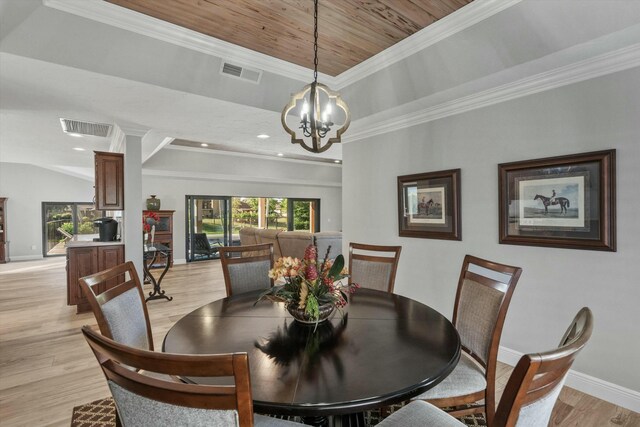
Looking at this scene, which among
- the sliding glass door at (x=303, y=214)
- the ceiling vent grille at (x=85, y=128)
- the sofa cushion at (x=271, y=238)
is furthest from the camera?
the sliding glass door at (x=303, y=214)

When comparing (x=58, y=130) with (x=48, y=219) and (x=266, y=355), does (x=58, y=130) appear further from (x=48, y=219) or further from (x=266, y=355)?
(x=48, y=219)

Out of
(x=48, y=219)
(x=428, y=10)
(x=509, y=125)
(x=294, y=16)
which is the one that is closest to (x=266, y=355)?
(x=294, y=16)

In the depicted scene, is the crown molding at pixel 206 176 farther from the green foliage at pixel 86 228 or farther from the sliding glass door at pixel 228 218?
the green foliage at pixel 86 228

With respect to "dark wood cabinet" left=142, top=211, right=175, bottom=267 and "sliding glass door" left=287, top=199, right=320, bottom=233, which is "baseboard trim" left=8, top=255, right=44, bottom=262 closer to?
"dark wood cabinet" left=142, top=211, right=175, bottom=267

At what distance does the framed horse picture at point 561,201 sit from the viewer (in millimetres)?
2207

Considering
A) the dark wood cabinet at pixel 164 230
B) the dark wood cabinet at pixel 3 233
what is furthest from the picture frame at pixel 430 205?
the dark wood cabinet at pixel 3 233

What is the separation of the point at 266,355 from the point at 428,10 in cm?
243

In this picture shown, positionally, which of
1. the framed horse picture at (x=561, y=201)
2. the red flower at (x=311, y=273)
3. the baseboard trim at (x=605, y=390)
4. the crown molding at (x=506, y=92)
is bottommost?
the baseboard trim at (x=605, y=390)

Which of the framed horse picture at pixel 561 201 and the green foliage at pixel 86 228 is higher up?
the framed horse picture at pixel 561 201

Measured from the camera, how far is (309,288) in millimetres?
1538

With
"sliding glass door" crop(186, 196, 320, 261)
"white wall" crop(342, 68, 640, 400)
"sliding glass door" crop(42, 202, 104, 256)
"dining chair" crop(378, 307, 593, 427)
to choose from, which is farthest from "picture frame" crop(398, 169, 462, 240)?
"sliding glass door" crop(42, 202, 104, 256)

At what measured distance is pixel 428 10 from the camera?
2.23 meters

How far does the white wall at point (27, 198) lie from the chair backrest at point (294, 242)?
297 inches

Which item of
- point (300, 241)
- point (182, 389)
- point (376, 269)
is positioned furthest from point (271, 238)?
point (182, 389)
